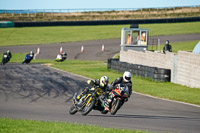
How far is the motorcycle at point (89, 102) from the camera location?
13733 millimetres

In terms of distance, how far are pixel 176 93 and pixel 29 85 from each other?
762cm

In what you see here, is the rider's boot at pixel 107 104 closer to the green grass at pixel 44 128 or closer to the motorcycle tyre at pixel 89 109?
the motorcycle tyre at pixel 89 109

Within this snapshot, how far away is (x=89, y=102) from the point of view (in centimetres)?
1376

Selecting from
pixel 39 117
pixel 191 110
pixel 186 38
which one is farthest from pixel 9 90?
pixel 186 38

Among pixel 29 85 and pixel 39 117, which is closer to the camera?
pixel 39 117

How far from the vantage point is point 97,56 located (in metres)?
44.6

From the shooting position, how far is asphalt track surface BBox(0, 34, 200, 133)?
13063 mm

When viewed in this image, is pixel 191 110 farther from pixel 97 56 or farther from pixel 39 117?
pixel 97 56

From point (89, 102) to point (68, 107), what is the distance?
9.38 ft

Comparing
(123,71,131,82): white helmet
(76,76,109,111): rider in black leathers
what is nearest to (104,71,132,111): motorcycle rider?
(123,71,131,82): white helmet

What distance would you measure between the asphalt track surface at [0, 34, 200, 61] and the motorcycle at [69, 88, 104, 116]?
28445mm

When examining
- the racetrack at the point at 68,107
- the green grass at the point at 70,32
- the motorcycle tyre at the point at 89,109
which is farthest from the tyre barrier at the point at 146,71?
the green grass at the point at 70,32

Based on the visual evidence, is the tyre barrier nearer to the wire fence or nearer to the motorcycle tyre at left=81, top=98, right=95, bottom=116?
the motorcycle tyre at left=81, top=98, right=95, bottom=116

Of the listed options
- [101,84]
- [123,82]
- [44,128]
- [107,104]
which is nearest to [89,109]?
[107,104]
